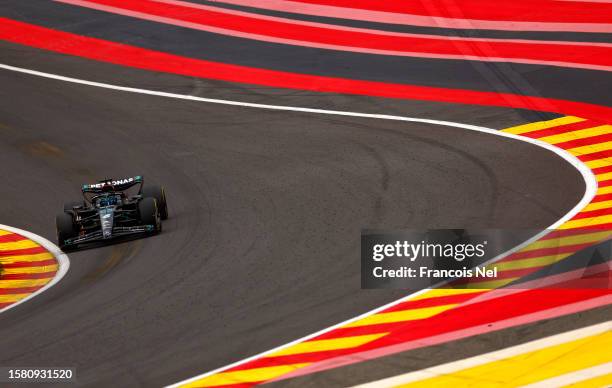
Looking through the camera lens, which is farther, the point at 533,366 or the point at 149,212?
the point at 149,212

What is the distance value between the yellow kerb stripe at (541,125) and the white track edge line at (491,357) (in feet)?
33.7

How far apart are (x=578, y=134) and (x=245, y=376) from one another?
11.4m

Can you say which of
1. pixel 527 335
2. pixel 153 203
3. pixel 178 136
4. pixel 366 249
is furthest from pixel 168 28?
pixel 527 335

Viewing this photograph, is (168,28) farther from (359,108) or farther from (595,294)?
(595,294)

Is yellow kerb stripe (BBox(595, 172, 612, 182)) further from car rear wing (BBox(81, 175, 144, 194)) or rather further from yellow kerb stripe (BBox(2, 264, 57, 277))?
yellow kerb stripe (BBox(2, 264, 57, 277))

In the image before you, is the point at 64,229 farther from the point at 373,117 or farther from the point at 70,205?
the point at 373,117

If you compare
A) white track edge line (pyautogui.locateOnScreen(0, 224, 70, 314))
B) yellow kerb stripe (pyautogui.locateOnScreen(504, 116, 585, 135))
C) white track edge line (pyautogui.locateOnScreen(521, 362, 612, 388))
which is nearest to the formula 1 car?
white track edge line (pyautogui.locateOnScreen(0, 224, 70, 314))

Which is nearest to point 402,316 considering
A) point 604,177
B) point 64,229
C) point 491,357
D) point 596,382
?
point 491,357

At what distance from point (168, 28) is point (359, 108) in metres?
7.85

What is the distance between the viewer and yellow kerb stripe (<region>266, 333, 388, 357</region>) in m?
13.4

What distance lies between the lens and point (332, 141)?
23.4 meters

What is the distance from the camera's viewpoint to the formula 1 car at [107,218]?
18.9m

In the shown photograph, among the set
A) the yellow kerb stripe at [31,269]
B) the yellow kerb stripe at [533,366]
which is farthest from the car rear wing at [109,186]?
the yellow kerb stripe at [533,366]

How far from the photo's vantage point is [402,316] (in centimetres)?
1418
